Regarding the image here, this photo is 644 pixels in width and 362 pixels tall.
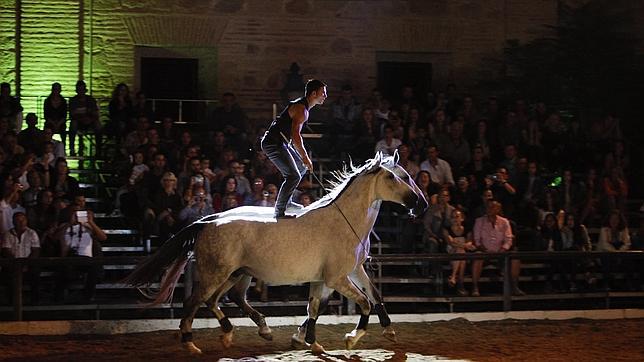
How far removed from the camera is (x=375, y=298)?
10.8m

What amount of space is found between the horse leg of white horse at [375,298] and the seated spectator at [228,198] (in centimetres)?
357

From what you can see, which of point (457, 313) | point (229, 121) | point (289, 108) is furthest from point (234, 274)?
point (229, 121)

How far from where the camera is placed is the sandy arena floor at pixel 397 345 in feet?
34.0

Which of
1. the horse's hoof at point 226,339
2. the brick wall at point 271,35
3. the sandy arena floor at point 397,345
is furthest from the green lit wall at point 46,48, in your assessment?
the horse's hoof at point 226,339

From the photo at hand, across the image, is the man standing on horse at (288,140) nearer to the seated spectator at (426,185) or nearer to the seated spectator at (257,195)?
the seated spectator at (257,195)

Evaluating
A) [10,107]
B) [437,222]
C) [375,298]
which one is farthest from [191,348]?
[10,107]

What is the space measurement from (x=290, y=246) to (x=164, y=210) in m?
4.51

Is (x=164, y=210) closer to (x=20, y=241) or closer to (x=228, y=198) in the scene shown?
(x=228, y=198)

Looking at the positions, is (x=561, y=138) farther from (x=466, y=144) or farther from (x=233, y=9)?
(x=233, y=9)

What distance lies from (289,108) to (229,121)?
7.46 metres

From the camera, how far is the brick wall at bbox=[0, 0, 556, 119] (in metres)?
19.5

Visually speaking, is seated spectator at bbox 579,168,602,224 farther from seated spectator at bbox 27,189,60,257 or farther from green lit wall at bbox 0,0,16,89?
green lit wall at bbox 0,0,16,89

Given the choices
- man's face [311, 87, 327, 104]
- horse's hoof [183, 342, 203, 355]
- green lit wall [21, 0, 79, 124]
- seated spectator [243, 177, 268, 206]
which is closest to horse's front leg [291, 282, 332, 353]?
horse's hoof [183, 342, 203, 355]

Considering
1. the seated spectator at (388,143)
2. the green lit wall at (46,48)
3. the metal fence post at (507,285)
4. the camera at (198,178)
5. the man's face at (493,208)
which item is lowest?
the metal fence post at (507,285)
